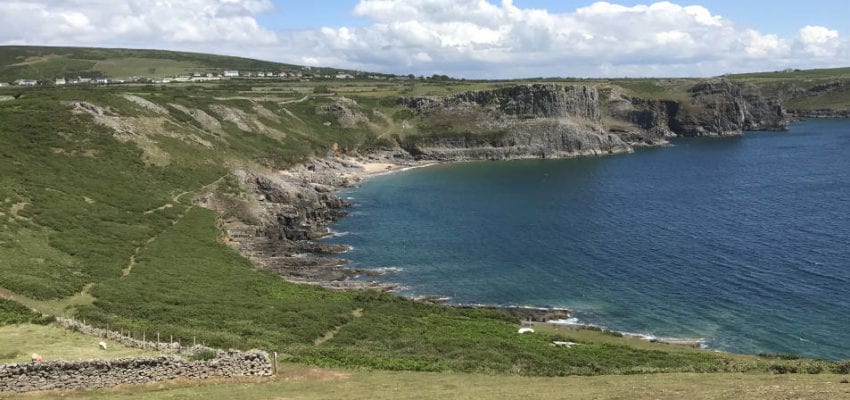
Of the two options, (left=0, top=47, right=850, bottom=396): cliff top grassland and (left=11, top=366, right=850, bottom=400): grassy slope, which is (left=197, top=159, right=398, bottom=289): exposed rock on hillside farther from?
(left=11, top=366, right=850, bottom=400): grassy slope

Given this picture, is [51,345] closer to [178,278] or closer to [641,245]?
[178,278]

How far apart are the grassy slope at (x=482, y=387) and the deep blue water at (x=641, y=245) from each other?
95.5 ft

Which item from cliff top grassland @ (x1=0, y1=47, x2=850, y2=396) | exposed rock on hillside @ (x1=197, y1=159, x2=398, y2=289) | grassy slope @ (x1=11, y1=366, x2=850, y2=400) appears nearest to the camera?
grassy slope @ (x1=11, y1=366, x2=850, y2=400)

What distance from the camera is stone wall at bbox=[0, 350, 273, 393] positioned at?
28344 millimetres

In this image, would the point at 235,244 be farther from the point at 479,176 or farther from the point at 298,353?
the point at 479,176

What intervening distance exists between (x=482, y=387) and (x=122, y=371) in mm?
17220

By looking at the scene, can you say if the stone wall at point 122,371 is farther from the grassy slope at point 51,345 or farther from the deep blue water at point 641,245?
the deep blue water at point 641,245

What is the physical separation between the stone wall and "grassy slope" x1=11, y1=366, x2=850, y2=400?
0.54 m

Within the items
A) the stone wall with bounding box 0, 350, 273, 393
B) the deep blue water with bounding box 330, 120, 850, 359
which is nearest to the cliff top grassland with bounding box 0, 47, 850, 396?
the stone wall with bounding box 0, 350, 273, 393

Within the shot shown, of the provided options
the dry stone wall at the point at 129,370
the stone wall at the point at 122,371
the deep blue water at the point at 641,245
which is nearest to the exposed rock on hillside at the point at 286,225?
the deep blue water at the point at 641,245

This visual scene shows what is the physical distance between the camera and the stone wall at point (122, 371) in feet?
93.0

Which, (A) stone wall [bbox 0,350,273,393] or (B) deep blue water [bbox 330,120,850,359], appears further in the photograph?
(B) deep blue water [bbox 330,120,850,359]

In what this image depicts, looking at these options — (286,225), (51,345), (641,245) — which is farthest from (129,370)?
(641,245)

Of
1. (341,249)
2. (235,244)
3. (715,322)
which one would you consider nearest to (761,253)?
(715,322)
